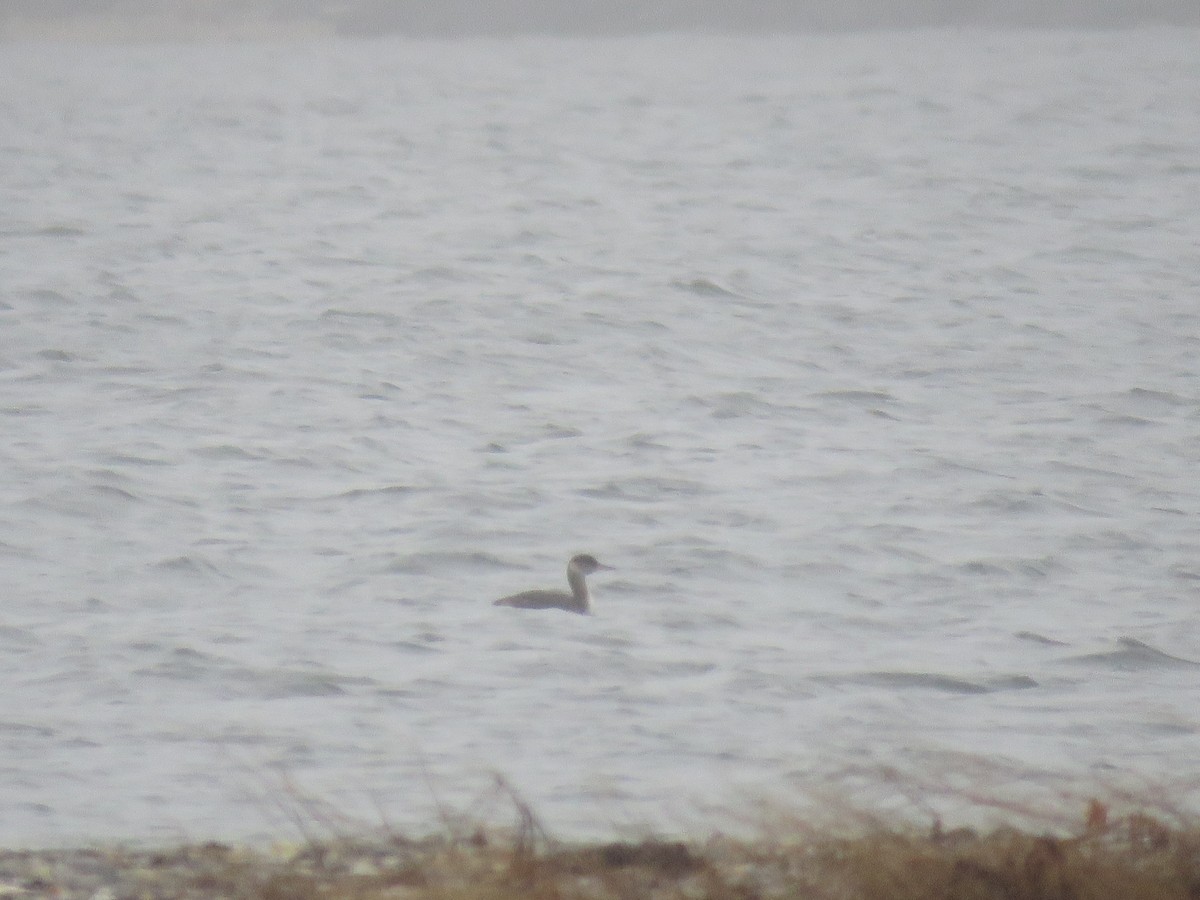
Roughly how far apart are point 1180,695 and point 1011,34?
3705 inches

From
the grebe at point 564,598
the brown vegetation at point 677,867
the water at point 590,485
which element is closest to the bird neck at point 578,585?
the grebe at point 564,598

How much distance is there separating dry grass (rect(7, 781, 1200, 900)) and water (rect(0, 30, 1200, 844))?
0.83m

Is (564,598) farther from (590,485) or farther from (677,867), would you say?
(677,867)

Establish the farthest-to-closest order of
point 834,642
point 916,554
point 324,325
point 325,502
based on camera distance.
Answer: point 324,325
point 325,502
point 916,554
point 834,642

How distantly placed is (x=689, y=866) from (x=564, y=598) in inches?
232

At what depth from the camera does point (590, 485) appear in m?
18.1

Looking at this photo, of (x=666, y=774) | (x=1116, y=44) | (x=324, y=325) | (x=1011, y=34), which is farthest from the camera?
(x=1011, y=34)

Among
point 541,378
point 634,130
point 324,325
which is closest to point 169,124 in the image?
point 634,130

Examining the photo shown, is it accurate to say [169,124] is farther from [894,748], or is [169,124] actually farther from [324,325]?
[894,748]

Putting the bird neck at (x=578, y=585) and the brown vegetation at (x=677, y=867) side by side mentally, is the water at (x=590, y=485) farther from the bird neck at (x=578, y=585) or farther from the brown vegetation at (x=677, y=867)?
the brown vegetation at (x=677, y=867)

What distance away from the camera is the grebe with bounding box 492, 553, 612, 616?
13648 millimetres

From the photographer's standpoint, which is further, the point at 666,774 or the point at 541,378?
the point at 541,378

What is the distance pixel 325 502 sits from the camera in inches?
679

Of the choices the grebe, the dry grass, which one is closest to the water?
the grebe
